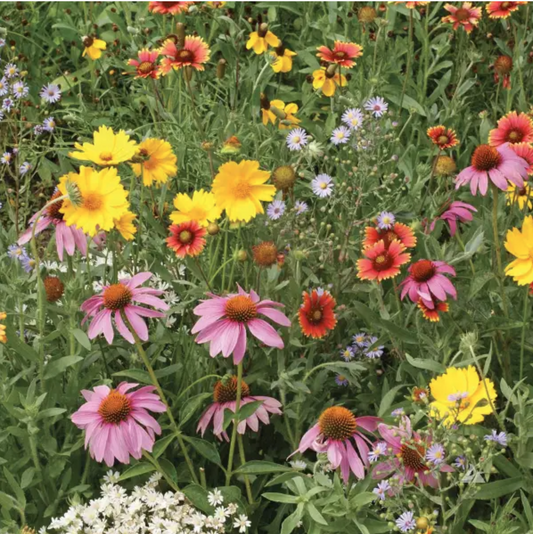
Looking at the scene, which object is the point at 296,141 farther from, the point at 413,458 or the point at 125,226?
the point at 413,458

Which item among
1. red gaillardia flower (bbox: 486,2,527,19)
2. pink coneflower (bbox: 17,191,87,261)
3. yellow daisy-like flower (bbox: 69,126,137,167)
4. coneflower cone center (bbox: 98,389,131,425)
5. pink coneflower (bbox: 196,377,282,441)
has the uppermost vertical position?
red gaillardia flower (bbox: 486,2,527,19)

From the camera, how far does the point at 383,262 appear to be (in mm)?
1803

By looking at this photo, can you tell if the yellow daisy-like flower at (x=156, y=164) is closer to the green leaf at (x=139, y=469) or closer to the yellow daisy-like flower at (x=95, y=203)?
the yellow daisy-like flower at (x=95, y=203)

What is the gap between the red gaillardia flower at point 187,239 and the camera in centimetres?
186

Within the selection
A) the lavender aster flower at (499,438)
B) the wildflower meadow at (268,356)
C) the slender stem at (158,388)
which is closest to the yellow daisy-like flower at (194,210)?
the wildflower meadow at (268,356)

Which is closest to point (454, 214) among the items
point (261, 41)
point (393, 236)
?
point (393, 236)

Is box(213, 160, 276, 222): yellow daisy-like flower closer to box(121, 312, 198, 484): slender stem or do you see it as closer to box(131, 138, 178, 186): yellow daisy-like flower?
box(131, 138, 178, 186): yellow daisy-like flower

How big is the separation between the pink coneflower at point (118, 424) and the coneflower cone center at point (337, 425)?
296 millimetres

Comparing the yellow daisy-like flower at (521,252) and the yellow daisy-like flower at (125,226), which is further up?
the yellow daisy-like flower at (125,226)

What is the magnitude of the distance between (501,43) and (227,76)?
3.27ft

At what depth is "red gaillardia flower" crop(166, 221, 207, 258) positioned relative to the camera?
1864 millimetres

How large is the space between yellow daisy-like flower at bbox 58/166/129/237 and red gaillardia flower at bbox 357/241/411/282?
20.0 inches

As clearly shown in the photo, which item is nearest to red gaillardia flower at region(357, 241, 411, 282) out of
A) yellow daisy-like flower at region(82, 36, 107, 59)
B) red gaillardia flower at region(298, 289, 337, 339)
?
red gaillardia flower at region(298, 289, 337, 339)

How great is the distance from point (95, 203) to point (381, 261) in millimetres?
587
